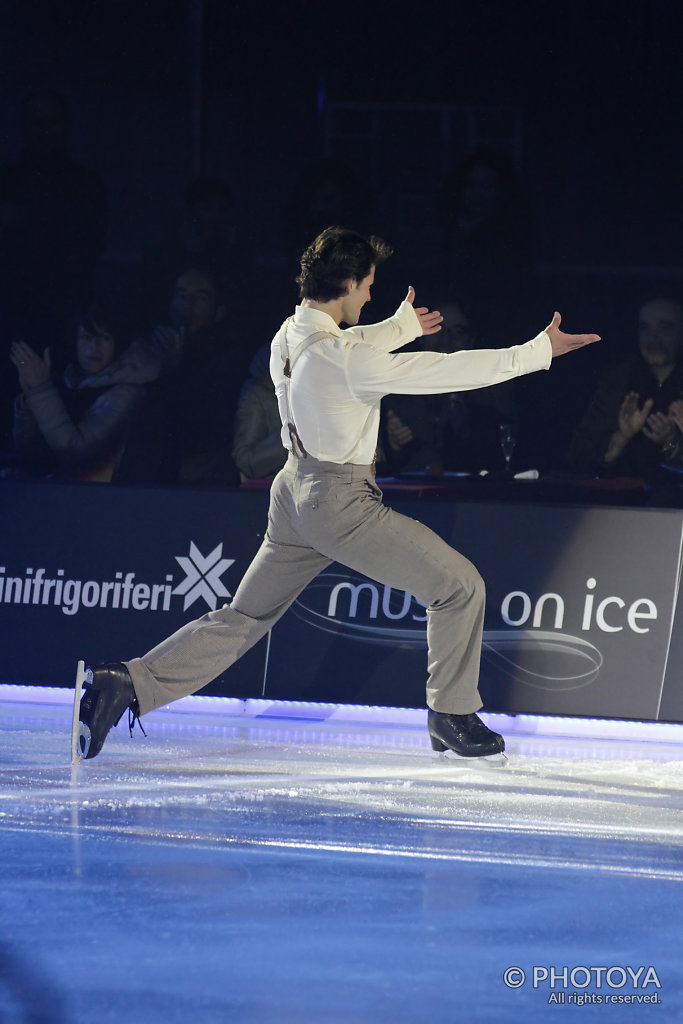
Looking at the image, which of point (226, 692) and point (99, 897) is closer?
point (99, 897)

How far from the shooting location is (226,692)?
237 inches

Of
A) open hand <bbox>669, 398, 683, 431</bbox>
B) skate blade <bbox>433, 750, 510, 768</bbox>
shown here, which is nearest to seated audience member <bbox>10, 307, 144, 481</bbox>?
open hand <bbox>669, 398, 683, 431</bbox>

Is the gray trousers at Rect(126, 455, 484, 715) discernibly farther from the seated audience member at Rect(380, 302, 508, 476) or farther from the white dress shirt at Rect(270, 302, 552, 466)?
the seated audience member at Rect(380, 302, 508, 476)

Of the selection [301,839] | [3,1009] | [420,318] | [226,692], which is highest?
[420,318]

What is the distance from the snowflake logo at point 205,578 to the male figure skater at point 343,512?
115 cm

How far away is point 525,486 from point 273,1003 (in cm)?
522

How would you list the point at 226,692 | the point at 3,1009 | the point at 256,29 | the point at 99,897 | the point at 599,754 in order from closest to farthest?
1. the point at 3,1009
2. the point at 99,897
3. the point at 599,754
4. the point at 226,692
5. the point at 256,29

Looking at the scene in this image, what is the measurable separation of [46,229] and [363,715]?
5.74 m

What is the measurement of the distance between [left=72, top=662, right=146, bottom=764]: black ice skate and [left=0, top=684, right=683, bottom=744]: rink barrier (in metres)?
1.05

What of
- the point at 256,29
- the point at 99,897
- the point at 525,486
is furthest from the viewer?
the point at 256,29


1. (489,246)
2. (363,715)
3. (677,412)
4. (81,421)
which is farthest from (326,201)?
(363,715)

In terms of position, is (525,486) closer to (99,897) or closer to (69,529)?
(69,529)

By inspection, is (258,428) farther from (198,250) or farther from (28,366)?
(198,250)

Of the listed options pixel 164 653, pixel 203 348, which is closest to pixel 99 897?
pixel 164 653
